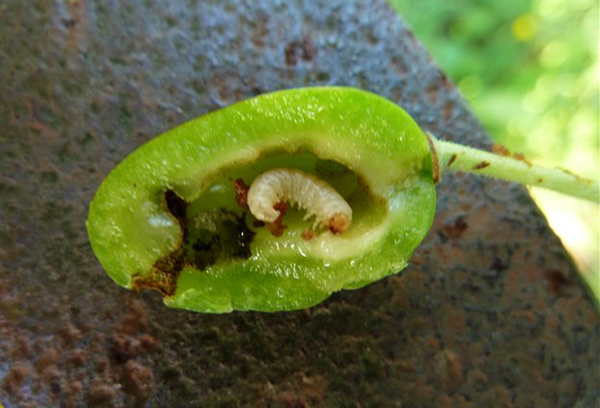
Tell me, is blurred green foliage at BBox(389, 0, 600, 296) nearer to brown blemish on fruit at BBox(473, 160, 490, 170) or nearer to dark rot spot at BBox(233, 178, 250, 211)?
brown blemish on fruit at BBox(473, 160, 490, 170)

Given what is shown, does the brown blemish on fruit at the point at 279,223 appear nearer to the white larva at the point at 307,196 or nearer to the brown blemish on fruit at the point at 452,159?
the white larva at the point at 307,196

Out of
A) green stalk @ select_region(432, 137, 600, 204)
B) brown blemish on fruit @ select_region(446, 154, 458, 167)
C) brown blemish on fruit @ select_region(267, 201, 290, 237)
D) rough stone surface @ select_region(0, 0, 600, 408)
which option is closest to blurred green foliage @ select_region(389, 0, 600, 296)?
rough stone surface @ select_region(0, 0, 600, 408)

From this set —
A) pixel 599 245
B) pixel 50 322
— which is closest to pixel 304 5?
pixel 50 322

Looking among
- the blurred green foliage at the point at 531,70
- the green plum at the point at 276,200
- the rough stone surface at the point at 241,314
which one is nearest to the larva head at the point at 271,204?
the green plum at the point at 276,200

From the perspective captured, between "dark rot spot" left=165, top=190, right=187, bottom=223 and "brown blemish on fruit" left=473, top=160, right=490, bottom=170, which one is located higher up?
"brown blemish on fruit" left=473, top=160, right=490, bottom=170

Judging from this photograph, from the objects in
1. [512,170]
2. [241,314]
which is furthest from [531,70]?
[241,314]

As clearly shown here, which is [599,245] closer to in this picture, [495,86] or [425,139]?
[495,86]
